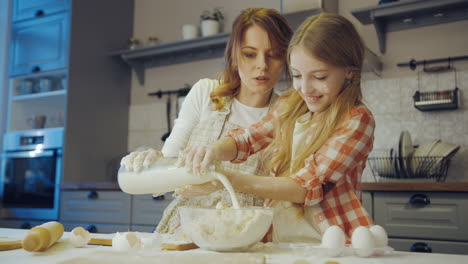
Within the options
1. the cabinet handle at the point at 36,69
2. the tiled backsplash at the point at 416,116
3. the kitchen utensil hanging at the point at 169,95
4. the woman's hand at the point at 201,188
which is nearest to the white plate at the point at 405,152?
the tiled backsplash at the point at 416,116

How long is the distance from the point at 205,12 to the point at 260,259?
2.83m

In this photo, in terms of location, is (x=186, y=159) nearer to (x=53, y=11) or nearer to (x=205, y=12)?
(x=205, y=12)

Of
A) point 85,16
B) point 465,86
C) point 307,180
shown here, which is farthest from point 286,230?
point 85,16

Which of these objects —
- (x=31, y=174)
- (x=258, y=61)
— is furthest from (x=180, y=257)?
(x=31, y=174)

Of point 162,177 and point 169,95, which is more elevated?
point 169,95

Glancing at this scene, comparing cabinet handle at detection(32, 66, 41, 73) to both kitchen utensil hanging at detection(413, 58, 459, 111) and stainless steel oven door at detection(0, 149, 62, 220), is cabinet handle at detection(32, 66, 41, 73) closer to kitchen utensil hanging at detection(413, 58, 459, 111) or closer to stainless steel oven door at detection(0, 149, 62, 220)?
stainless steel oven door at detection(0, 149, 62, 220)

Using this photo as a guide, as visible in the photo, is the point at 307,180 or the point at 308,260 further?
the point at 307,180

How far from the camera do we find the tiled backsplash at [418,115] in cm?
254

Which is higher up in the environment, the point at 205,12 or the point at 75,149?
the point at 205,12

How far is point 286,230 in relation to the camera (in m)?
1.07

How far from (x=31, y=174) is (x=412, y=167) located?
2492mm

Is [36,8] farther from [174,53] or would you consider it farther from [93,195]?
[93,195]

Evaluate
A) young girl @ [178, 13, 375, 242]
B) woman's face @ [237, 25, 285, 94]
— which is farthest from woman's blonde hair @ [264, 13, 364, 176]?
woman's face @ [237, 25, 285, 94]

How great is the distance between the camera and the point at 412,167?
240 centimetres
